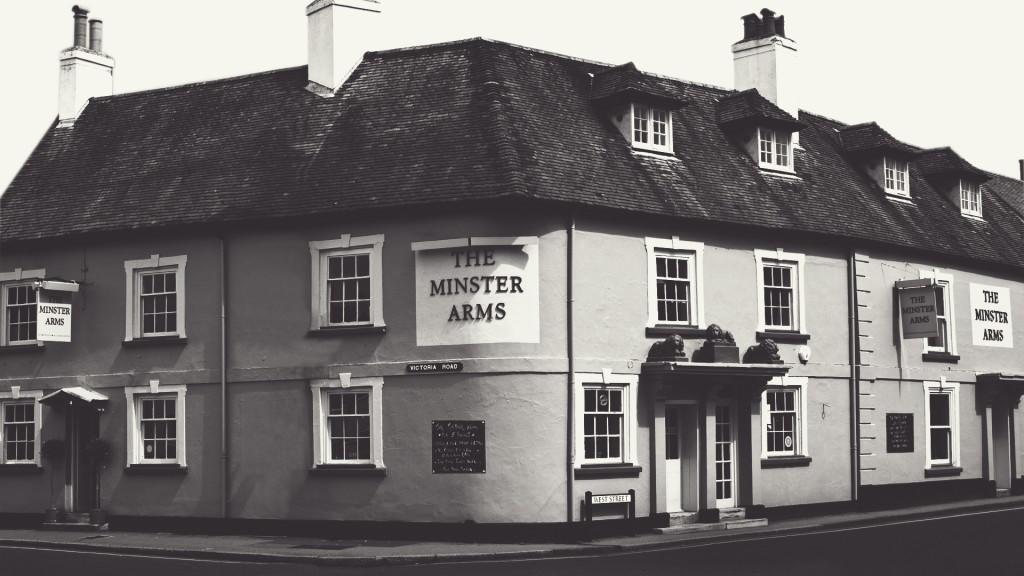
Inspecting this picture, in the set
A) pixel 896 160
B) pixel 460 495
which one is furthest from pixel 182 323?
pixel 896 160

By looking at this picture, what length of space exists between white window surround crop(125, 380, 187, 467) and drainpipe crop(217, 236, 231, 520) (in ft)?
3.18

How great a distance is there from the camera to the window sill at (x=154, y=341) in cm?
2659

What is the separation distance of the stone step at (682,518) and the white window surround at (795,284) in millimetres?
4200

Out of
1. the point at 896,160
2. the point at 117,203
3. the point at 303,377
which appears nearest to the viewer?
the point at 303,377

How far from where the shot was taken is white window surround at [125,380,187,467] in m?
26.4

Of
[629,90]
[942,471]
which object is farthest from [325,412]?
[942,471]

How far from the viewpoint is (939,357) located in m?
31.8

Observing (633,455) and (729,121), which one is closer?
(633,455)

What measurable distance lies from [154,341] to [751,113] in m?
13.6

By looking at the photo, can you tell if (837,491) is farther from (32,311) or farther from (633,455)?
(32,311)

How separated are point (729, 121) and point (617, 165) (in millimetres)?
4853

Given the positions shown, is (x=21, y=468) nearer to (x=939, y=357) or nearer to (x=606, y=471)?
(x=606, y=471)

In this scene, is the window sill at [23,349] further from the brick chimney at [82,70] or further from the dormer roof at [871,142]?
the dormer roof at [871,142]

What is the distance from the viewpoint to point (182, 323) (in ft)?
87.4
